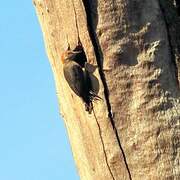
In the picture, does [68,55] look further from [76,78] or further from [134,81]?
[134,81]

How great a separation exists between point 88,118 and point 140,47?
0.46 meters

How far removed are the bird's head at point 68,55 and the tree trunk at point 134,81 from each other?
2.9 inches

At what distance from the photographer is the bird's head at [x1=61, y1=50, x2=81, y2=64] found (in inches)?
153

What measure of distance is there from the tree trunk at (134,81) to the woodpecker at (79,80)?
47 millimetres

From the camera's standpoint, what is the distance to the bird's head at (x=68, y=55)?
3889 millimetres

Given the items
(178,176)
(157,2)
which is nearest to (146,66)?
(157,2)

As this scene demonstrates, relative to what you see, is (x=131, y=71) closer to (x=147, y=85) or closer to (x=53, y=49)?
(x=147, y=85)

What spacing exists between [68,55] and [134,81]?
40cm

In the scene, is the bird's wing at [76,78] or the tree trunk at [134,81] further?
the bird's wing at [76,78]

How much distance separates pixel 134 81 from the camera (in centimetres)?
378

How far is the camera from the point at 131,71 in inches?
149

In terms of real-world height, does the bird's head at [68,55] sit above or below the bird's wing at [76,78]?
above

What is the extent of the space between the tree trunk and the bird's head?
7 cm

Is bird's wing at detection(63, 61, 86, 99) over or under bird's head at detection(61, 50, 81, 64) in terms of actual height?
under
